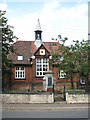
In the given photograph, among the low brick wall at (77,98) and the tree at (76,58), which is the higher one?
the tree at (76,58)

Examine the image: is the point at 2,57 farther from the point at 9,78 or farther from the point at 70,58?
the point at 9,78

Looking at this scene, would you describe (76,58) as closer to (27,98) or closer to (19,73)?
(27,98)

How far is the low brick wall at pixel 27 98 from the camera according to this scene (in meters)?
18.7

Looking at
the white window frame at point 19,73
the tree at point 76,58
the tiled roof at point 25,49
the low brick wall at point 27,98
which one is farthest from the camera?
the tiled roof at point 25,49

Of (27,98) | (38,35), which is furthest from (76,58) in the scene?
(38,35)

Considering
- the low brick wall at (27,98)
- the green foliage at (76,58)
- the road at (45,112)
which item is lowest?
the road at (45,112)

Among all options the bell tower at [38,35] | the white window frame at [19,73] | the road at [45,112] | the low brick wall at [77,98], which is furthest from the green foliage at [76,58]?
the bell tower at [38,35]

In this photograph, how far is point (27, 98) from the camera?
18.7 metres

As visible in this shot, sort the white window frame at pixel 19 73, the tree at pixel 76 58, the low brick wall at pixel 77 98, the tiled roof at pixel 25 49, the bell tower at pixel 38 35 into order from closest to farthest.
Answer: the low brick wall at pixel 77 98, the tree at pixel 76 58, the white window frame at pixel 19 73, the tiled roof at pixel 25 49, the bell tower at pixel 38 35

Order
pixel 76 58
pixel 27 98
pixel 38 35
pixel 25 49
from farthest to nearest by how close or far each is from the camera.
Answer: pixel 38 35 → pixel 25 49 → pixel 76 58 → pixel 27 98

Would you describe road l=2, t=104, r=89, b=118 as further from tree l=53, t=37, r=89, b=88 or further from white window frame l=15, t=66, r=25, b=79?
white window frame l=15, t=66, r=25, b=79

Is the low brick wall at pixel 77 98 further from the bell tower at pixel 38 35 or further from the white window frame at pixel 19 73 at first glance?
the bell tower at pixel 38 35

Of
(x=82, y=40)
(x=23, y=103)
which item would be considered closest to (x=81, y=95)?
(x=23, y=103)

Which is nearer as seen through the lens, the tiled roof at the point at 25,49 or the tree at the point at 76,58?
the tree at the point at 76,58
